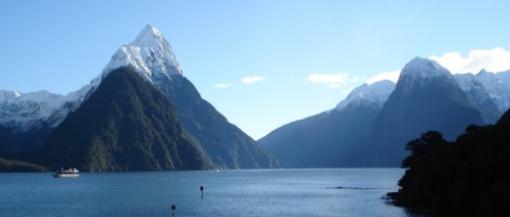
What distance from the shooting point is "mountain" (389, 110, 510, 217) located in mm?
75750

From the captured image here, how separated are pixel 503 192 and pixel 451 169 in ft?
89.7

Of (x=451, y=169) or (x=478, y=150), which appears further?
(x=451, y=169)

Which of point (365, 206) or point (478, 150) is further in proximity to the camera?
point (365, 206)

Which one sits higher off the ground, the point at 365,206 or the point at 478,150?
the point at 478,150

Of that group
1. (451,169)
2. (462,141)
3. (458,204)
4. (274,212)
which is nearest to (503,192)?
(458,204)

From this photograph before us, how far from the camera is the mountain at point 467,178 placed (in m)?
75.8

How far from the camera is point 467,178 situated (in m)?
87.0

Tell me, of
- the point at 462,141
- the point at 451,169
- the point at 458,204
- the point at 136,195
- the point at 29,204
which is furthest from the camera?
the point at 136,195

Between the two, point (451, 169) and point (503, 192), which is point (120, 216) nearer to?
point (451, 169)

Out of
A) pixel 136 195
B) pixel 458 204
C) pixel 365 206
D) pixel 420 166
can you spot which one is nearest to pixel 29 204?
pixel 136 195

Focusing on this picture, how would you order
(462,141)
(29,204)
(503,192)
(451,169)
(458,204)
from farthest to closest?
1. (29,204)
2. (462,141)
3. (451,169)
4. (458,204)
5. (503,192)

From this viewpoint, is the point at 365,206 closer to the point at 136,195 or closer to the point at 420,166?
the point at 420,166

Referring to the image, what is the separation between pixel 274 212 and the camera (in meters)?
113

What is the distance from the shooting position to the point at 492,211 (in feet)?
240
